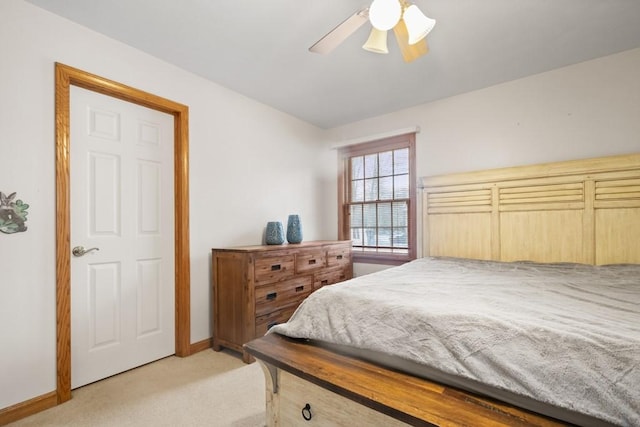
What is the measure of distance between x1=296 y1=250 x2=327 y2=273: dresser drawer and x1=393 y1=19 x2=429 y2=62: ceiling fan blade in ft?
6.48

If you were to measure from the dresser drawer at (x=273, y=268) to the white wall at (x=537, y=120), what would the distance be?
1.89m

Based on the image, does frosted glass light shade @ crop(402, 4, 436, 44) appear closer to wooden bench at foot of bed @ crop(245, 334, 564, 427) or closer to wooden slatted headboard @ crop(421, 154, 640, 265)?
wooden bench at foot of bed @ crop(245, 334, 564, 427)

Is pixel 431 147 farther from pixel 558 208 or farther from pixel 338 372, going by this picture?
pixel 338 372

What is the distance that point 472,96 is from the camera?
3.12m

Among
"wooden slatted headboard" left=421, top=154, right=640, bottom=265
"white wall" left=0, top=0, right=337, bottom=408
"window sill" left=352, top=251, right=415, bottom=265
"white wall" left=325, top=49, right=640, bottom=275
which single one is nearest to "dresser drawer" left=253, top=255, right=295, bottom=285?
"white wall" left=0, top=0, right=337, bottom=408

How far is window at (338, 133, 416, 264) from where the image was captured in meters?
3.60

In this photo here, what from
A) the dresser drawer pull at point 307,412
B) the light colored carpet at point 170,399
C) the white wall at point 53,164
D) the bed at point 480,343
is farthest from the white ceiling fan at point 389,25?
the light colored carpet at point 170,399

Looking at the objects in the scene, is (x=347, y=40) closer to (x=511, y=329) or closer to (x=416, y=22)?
(x=416, y=22)

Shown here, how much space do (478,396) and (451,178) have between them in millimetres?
2519

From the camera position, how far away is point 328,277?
336cm

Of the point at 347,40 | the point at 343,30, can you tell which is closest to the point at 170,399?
the point at 343,30

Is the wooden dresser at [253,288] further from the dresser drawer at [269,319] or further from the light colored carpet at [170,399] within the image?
the light colored carpet at [170,399]

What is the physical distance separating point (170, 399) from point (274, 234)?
66.0 inches

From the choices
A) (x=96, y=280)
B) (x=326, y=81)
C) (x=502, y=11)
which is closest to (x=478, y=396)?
(x=502, y=11)
